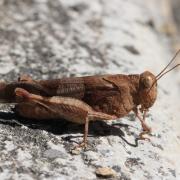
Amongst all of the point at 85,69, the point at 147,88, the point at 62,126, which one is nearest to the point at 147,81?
the point at 147,88

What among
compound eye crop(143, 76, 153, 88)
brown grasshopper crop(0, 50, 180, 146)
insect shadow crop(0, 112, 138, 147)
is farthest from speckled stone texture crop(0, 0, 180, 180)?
compound eye crop(143, 76, 153, 88)

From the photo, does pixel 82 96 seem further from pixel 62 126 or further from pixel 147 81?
pixel 147 81

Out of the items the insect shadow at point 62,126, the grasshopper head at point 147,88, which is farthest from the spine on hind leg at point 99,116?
the grasshopper head at point 147,88

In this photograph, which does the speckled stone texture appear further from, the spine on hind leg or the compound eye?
the compound eye

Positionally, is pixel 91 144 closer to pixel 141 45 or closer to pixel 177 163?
pixel 177 163

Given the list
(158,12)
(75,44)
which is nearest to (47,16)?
(75,44)

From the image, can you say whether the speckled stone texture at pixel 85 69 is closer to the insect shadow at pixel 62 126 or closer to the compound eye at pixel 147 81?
the insect shadow at pixel 62 126

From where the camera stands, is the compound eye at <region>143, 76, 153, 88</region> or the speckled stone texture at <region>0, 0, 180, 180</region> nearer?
the speckled stone texture at <region>0, 0, 180, 180</region>
